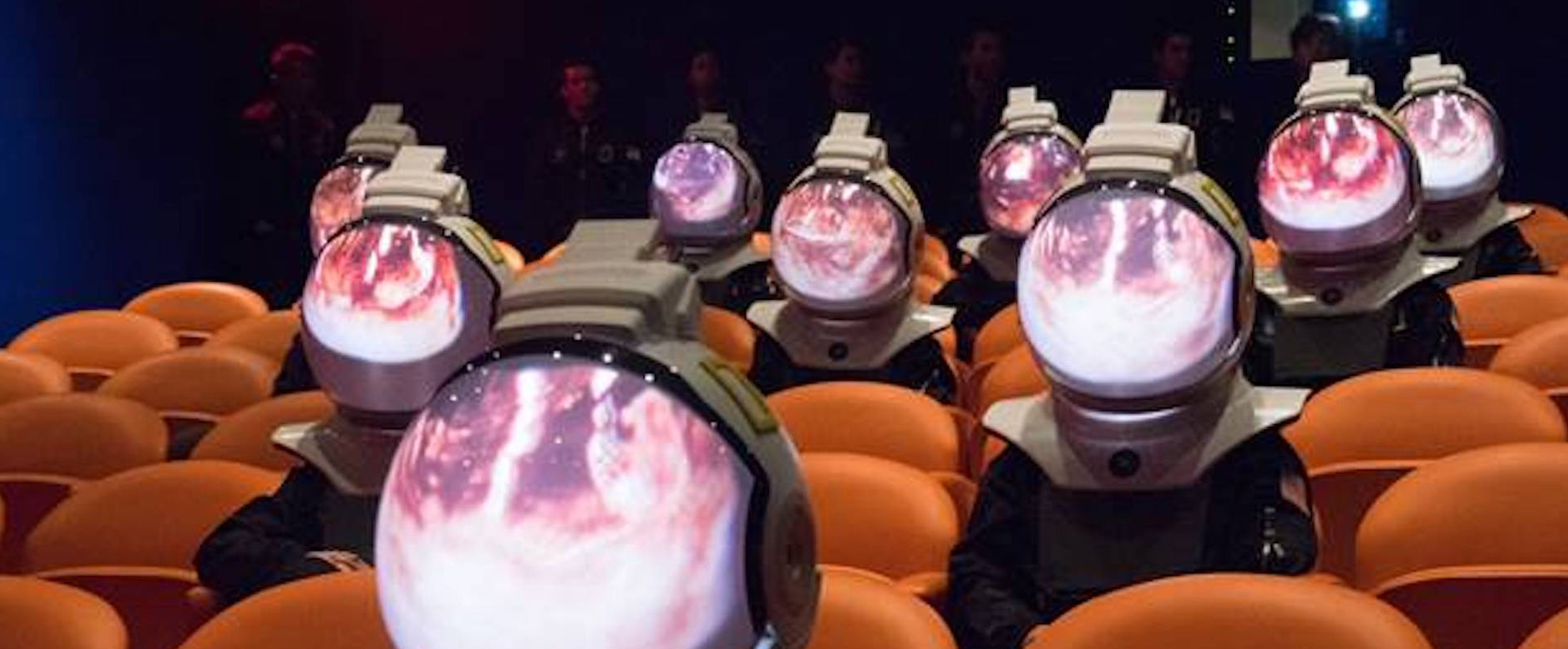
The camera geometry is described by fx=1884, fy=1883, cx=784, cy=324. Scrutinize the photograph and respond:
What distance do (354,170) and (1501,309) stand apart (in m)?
2.85

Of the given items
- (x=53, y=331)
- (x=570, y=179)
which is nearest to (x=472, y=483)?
(x=53, y=331)

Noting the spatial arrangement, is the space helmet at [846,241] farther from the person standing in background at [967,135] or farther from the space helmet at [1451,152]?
the person standing in background at [967,135]

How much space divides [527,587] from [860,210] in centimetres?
313

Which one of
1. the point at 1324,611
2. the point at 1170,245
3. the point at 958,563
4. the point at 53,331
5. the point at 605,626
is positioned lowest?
the point at 53,331

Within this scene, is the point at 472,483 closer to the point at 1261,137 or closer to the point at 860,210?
the point at 860,210

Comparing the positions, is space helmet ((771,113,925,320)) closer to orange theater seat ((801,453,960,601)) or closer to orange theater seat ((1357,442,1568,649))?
orange theater seat ((801,453,960,601))

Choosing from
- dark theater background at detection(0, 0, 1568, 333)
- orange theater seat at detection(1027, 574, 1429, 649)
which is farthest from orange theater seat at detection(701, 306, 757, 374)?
dark theater background at detection(0, 0, 1568, 333)

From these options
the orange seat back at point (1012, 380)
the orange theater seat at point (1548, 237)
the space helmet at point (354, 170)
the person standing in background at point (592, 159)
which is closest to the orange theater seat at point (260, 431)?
the space helmet at point (354, 170)

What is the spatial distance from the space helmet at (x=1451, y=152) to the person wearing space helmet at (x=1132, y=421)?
9.81ft

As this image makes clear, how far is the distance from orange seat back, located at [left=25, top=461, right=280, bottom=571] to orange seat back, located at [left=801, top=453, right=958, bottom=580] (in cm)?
93

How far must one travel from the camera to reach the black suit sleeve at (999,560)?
2574 millimetres

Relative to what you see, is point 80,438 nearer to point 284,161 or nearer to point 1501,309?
point 1501,309

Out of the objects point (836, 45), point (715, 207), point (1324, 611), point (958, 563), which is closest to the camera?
point (1324, 611)

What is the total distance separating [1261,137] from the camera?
8828 millimetres
